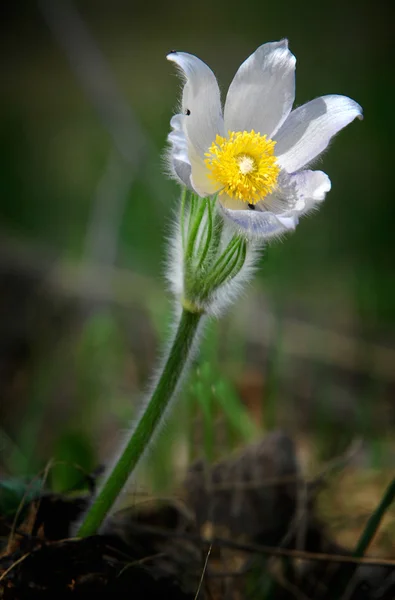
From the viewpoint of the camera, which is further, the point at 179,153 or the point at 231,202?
the point at 231,202

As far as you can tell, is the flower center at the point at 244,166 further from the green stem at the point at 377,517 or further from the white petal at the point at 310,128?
the green stem at the point at 377,517

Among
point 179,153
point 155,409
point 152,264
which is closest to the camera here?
point 179,153

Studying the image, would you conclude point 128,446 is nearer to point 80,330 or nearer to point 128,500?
point 128,500

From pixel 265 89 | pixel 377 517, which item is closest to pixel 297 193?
pixel 265 89

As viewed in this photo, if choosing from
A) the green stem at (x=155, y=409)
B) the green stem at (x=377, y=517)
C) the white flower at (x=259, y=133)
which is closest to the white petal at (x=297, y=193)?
the white flower at (x=259, y=133)

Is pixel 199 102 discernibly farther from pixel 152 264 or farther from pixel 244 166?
pixel 152 264

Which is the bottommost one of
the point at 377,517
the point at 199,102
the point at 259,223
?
the point at 377,517
